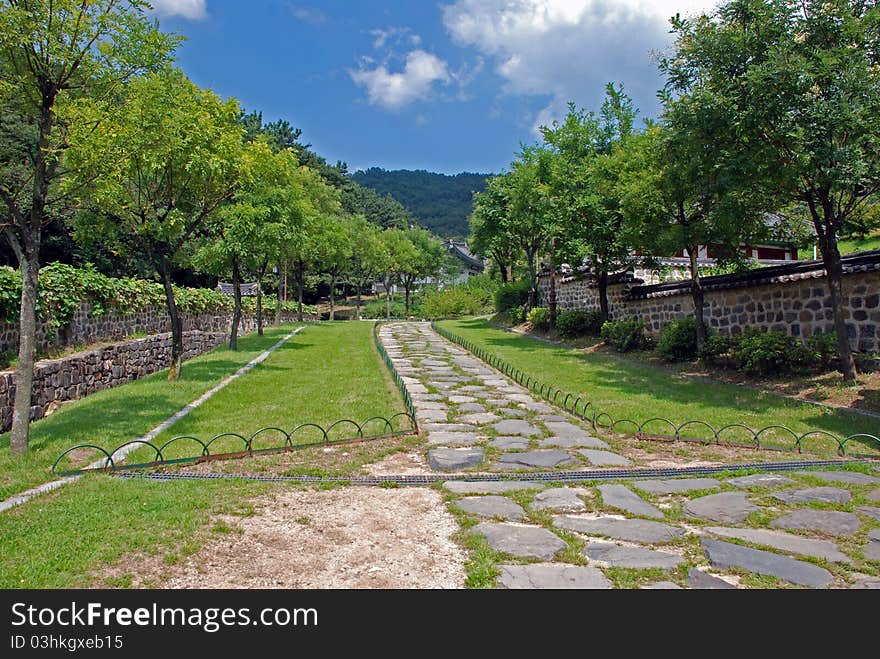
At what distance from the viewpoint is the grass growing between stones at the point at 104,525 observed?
3.01 meters

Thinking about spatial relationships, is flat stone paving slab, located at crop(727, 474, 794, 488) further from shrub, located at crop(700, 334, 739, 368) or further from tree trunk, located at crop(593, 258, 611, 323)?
tree trunk, located at crop(593, 258, 611, 323)

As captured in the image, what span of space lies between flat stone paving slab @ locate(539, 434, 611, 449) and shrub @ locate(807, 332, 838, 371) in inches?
201

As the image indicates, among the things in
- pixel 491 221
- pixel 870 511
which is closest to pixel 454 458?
pixel 870 511

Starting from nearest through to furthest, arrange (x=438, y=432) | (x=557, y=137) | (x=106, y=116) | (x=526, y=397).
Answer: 1. (x=106, y=116)
2. (x=438, y=432)
3. (x=526, y=397)
4. (x=557, y=137)

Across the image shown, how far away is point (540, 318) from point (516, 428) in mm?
13663

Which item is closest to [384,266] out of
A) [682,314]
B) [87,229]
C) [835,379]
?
[682,314]

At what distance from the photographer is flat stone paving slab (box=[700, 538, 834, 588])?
296 centimetres

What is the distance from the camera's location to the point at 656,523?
382 centimetres

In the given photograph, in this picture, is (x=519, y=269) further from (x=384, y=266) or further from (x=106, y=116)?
(x=106, y=116)

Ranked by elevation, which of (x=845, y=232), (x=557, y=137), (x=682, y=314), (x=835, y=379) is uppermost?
(x=557, y=137)

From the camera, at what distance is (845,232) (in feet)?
31.2

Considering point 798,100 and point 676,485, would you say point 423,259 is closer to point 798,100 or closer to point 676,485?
point 798,100

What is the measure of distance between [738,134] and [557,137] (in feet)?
30.3
